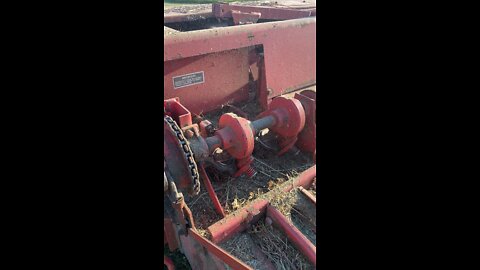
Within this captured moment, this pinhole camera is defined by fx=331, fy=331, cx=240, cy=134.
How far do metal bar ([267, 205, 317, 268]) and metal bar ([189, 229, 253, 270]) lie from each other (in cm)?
64

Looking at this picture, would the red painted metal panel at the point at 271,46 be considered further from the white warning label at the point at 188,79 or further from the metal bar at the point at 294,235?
the metal bar at the point at 294,235

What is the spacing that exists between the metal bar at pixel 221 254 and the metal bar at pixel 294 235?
2.11 feet

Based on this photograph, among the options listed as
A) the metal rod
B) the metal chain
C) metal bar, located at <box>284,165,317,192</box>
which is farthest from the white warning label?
metal bar, located at <box>284,165,317,192</box>

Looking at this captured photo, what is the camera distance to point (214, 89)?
168 inches

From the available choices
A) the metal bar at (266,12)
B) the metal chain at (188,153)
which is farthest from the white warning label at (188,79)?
the metal bar at (266,12)

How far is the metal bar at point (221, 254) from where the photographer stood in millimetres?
2135

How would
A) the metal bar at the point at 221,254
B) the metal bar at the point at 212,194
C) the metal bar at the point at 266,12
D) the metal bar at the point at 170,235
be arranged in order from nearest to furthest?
the metal bar at the point at 221,254 → the metal bar at the point at 170,235 → the metal bar at the point at 212,194 → the metal bar at the point at 266,12

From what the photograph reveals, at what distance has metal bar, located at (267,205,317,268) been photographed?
Result: 8.29ft

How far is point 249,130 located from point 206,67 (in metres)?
1.38

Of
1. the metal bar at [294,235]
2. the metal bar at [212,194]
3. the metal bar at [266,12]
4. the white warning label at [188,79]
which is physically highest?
→ the metal bar at [266,12]

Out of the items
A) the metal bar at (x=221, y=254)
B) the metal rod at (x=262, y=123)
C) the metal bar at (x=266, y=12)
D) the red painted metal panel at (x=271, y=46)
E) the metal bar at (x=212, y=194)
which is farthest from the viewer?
the metal bar at (x=266, y=12)

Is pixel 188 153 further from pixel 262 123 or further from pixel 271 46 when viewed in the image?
pixel 271 46
